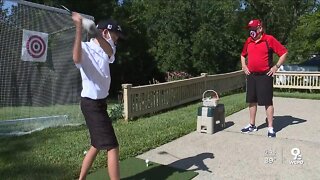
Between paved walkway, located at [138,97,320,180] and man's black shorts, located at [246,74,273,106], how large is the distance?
62 centimetres

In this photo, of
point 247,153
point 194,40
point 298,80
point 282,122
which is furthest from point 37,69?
point 194,40

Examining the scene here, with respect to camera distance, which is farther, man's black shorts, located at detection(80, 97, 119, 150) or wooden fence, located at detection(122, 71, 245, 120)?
wooden fence, located at detection(122, 71, 245, 120)

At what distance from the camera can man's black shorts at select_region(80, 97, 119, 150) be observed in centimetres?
349

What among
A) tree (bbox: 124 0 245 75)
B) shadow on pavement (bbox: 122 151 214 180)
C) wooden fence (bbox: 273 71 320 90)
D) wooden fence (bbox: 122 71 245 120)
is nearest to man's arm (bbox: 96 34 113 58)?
shadow on pavement (bbox: 122 151 214 180)

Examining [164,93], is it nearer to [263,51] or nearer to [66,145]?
[263,51]

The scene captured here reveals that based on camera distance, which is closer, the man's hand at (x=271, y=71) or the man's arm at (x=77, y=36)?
the man's arm at (x=77, y=36)

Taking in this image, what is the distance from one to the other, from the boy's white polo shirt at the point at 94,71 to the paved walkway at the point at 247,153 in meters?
1.69

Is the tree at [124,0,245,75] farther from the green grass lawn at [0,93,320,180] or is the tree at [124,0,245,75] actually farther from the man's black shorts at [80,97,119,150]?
the man's black shorts at [80,97,119,150]

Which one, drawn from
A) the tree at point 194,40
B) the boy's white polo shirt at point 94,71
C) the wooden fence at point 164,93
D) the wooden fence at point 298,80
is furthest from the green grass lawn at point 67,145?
the tree at point 194,40

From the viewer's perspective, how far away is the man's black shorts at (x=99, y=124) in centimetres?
349

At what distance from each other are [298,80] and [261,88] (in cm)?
924

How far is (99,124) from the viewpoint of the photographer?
3488 mm

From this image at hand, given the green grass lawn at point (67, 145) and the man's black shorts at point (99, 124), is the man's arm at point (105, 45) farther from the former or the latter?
the green grass lawn at point (67, 145)

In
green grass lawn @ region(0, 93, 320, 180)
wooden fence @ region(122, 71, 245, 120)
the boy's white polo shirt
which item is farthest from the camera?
wooden fence @ region(122, 71, 245, 120)
